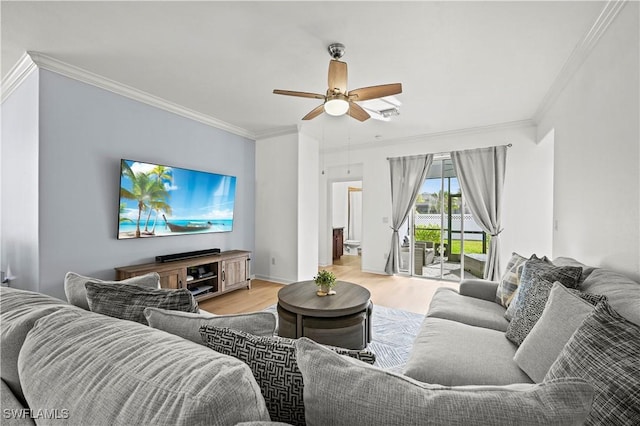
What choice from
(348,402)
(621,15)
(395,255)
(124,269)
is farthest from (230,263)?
(621,15)

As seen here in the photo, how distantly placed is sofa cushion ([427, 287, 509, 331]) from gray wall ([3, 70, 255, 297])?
3296 mm

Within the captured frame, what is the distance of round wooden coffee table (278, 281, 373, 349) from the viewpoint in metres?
2.03

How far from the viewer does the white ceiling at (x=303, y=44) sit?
193cm

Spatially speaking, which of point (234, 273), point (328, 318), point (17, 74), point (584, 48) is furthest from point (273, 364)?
point (17, 74)

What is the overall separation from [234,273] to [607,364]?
12.7 feet

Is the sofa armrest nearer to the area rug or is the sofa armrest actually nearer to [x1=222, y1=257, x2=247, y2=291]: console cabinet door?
the area rug

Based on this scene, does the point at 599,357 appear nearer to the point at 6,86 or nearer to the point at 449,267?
the point at 449,267

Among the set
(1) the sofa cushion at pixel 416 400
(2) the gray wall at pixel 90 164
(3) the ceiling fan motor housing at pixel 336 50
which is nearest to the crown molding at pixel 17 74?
(2) the gray wall at pixel 90 164

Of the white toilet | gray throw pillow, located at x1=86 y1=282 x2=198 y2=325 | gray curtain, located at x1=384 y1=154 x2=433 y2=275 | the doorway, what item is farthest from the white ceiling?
the white toilet

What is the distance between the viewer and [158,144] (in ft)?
11.5

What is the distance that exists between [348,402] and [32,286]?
11.6 ft

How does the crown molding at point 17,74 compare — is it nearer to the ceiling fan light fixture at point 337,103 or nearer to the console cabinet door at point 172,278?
the console cabinet door at point 172,278

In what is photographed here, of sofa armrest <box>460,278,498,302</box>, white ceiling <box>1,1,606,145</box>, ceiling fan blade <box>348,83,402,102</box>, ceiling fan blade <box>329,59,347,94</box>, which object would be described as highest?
white ceiling <box>1,1,606,145</box>

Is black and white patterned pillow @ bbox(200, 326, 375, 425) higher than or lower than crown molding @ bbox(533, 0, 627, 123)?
Result: lower
